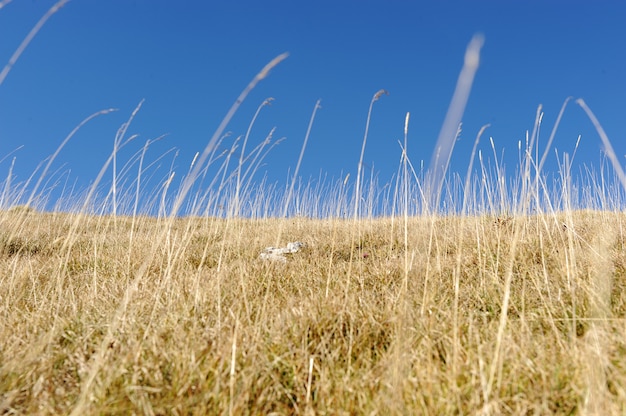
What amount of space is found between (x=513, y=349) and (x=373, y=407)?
1.88ft

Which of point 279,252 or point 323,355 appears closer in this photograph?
point 323,355

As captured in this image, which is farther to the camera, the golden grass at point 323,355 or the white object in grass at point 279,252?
Result: the white object in grass at point 279,252

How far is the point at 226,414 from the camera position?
4.56 ft

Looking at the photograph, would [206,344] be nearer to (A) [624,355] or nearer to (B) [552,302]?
(A) [624,355]

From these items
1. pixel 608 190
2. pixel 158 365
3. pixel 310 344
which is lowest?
pixel 158 365

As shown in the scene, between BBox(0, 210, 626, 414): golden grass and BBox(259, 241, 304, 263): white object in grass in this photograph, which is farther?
BBox(259, 241, 304, 263): white object in grass

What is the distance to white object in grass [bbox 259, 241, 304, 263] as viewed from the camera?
12.2ft

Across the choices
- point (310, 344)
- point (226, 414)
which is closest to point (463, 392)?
point (310, 344)

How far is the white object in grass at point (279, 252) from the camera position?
373 centimetres

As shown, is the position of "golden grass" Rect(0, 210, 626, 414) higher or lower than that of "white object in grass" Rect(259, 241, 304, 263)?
lower

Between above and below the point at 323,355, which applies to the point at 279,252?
above

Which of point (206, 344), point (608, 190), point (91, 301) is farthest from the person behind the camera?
point (608, 190)

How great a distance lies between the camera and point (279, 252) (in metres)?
4.04

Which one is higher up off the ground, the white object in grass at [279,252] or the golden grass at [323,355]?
the white object in grass at [279,252]
